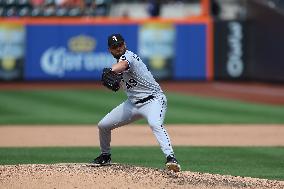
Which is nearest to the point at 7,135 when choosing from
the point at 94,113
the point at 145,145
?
the point at 145,145

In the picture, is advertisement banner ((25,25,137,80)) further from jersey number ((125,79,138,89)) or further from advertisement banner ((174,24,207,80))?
jersey number ((125,79,138,89))

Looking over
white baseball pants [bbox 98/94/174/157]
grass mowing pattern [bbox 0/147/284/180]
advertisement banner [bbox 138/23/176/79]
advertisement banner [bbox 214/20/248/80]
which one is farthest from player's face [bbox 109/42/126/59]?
advertisement banner [bbox 214/20/248/80]

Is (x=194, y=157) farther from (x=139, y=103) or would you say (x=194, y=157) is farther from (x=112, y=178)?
(x=112, y=178)

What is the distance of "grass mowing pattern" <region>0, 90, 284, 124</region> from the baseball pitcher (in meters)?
6.57

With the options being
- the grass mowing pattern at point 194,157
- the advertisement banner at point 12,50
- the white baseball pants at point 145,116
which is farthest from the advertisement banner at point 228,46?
the white baseball pants at point 145,116

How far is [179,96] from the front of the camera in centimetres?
2164

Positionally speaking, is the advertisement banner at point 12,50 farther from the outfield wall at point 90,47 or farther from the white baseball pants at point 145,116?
the white baseball pants at point 145,116

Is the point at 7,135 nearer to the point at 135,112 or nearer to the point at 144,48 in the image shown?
the point at 135,112

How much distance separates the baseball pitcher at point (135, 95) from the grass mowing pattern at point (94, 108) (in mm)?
6574

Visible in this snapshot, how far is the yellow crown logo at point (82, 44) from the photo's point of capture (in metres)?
23.8

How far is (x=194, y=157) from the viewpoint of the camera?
12023mm

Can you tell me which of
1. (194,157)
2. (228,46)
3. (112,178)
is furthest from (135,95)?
(228,46)

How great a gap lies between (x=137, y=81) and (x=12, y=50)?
1418cm

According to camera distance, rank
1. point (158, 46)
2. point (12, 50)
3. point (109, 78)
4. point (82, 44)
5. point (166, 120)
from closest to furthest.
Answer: point (109, 78)
point (166, 120)
point (12, 50)
point (82, 44)
point (158, 46)
